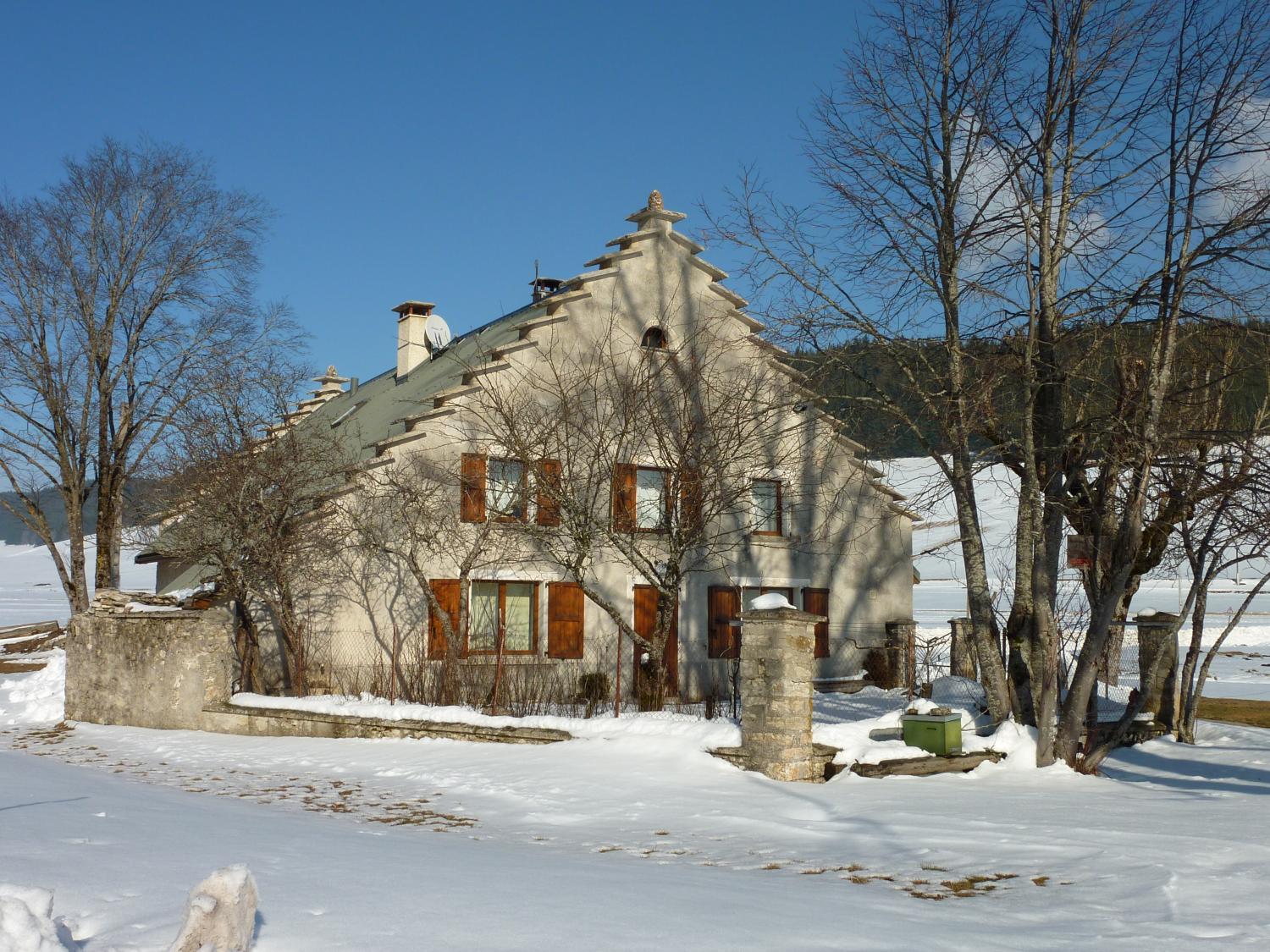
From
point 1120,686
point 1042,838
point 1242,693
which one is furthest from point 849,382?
point 1242,693

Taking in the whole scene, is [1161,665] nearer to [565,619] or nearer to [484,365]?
[565,619]

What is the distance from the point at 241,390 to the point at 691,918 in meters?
19.2

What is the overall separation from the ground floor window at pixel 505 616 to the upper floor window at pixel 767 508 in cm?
481

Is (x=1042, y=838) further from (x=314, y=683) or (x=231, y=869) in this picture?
(x=314, y=683)

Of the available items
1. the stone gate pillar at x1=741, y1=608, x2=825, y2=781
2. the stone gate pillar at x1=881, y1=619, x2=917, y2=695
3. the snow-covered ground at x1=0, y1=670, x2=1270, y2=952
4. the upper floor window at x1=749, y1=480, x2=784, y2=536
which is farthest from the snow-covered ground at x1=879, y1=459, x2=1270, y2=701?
the snow-covered ground at x1=0, y1=670, x2=1270, y2=952

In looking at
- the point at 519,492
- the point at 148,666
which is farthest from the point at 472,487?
the point at 148,666

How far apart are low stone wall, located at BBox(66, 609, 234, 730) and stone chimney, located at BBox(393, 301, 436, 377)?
447 inches

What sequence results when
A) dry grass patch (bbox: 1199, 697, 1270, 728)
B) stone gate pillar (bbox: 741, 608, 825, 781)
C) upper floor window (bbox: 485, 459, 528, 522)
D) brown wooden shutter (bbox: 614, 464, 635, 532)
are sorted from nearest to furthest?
stone gate pillar (bbox: 741, 608, 825, 781), upper floor window (bbox: 485, 459, 528, 522), brown wooden shutter (bbox: 614, 464, 635, 532), dry grass patch (bbox: 1199, 697, 1270, 728)

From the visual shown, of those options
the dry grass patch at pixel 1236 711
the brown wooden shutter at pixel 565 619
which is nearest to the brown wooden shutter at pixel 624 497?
the brown wooden shutter at pixel 565 619

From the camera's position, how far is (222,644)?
54.6 ft

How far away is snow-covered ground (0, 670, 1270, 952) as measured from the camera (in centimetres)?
585

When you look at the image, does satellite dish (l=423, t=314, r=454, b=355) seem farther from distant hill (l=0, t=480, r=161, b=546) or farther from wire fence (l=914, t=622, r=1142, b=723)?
wire fence (l=914, t=622, r=1142, b=723)

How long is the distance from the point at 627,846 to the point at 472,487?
37.9 ft

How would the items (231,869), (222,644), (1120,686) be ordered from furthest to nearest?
(1120,686), (222,644), (231,869)
